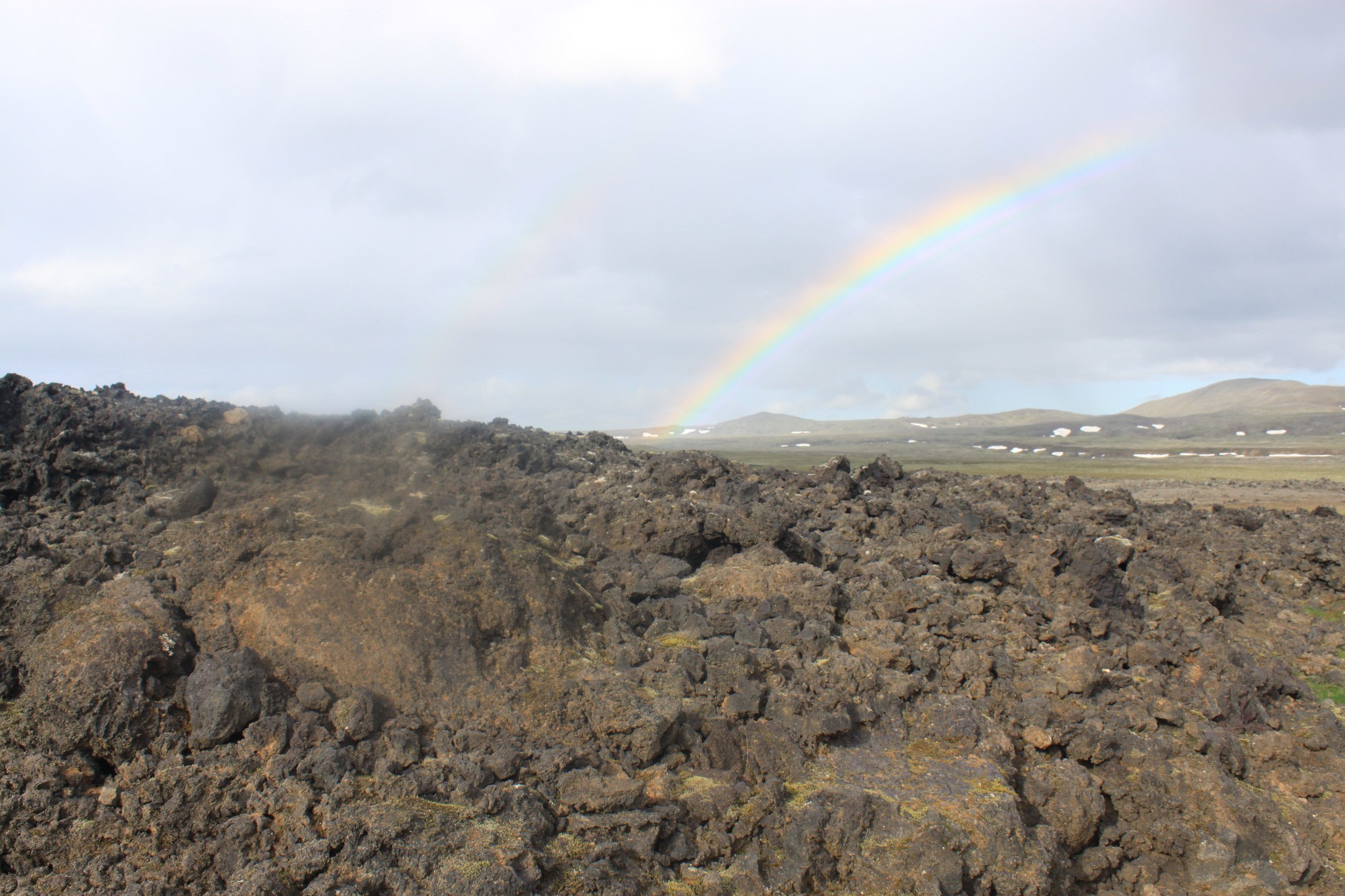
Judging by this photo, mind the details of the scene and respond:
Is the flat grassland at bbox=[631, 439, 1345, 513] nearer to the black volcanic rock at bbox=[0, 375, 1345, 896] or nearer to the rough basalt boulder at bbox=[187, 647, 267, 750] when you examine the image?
the black volcanic rock at bbox=[0, 375, 1345, 896]

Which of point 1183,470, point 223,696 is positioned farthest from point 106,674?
point 1183,470

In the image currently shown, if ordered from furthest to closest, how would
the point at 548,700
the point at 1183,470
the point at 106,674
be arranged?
the point at 1183,470
the point at 548,700
the point at 106,674

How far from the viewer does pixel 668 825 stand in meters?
5.50

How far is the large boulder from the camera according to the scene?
211 inches

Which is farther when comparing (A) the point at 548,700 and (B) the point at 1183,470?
(B) the point at 1183,470

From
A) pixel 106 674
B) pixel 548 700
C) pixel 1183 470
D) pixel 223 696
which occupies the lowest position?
pixel 1183 470

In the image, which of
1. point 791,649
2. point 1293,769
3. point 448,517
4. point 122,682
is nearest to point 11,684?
point 122,682

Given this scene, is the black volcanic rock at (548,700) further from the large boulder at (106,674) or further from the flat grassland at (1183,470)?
the flat grassland at (1183,470)

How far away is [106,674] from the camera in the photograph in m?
5.61

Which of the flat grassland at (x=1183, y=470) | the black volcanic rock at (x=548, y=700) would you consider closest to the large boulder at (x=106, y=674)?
the black volcanic rock at (x=548, y=700)

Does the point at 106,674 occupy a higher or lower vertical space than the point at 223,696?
higher

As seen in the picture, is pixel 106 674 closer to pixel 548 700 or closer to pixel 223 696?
pixel 223 696

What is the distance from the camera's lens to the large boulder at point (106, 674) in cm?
536

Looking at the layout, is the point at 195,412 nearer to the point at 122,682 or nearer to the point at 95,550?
the point at 95,550
